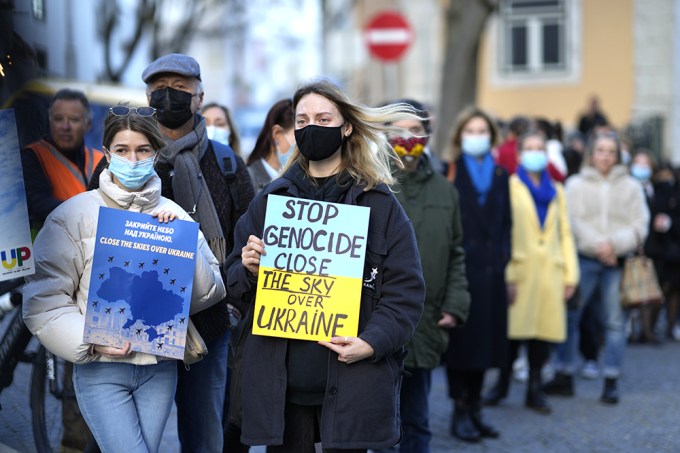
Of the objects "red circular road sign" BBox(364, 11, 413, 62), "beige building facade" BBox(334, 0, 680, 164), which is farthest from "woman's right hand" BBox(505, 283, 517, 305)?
"beige building facade" BBox(334, 0, 680, 164)

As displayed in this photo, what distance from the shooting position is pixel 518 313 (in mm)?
9172

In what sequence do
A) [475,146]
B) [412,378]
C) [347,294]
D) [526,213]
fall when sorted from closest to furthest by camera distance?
[347,294]
[412,378]
[475,146]
[526,213]

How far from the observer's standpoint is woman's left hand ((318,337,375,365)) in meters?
4.32

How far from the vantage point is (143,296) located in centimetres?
457

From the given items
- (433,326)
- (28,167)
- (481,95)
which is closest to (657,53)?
(481,95)

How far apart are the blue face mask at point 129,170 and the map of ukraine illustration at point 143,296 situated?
35cm

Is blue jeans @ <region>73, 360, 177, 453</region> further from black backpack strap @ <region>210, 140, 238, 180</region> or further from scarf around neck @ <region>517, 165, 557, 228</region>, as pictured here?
scarf around neck @ <region>517, 165, 557, 228</region>

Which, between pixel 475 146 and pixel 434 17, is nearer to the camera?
pixel 475 146

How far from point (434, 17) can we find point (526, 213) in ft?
65.8

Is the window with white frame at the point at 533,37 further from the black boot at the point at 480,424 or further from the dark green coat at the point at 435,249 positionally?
the dark green coat at the point at 435,249

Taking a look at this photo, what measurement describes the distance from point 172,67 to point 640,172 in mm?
8631

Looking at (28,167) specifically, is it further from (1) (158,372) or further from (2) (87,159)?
(1) (158,372)

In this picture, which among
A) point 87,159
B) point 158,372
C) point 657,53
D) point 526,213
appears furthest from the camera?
point 657,53

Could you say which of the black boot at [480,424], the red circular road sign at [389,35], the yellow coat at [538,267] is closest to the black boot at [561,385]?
the yellow coat at [538,267]
